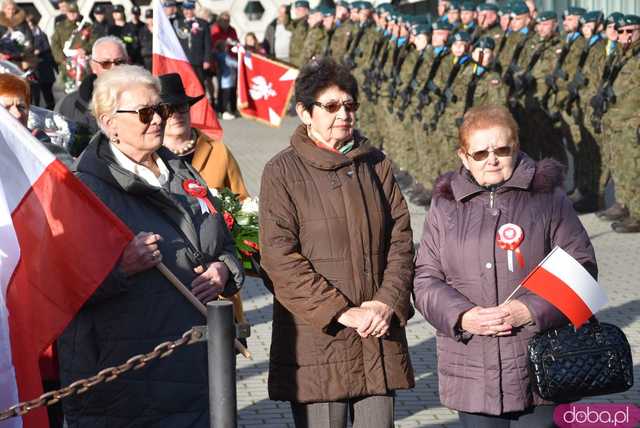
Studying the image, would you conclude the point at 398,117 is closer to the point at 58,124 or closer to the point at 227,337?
the point at 58,124

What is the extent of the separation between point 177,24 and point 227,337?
22111mm

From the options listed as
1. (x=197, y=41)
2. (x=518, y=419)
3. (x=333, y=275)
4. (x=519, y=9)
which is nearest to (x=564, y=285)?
(x=518, y=419)

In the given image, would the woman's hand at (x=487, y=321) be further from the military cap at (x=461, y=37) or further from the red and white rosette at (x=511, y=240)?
the military cap at (x=461, y=37)

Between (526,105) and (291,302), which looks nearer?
(291,302)

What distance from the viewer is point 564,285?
4.76 metres

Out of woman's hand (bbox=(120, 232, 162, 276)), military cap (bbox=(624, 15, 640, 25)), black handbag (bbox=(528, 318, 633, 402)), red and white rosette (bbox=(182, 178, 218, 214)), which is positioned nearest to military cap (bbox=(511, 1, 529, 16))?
military cap (bbox=(624, 15, 640, 25))

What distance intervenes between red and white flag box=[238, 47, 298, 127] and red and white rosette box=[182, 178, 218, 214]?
14.1 feet

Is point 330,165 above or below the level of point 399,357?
above

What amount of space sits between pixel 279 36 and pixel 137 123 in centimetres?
2897

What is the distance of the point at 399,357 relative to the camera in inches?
204

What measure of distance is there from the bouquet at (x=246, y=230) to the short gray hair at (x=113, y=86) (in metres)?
1.29

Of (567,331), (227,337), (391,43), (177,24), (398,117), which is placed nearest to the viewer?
(227,337)

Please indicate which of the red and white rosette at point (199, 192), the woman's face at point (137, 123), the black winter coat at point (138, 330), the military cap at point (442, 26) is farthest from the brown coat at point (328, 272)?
the military cap at point (442, 26)

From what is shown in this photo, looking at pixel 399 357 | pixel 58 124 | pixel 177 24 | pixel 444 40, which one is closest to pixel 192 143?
pixel 58 124
